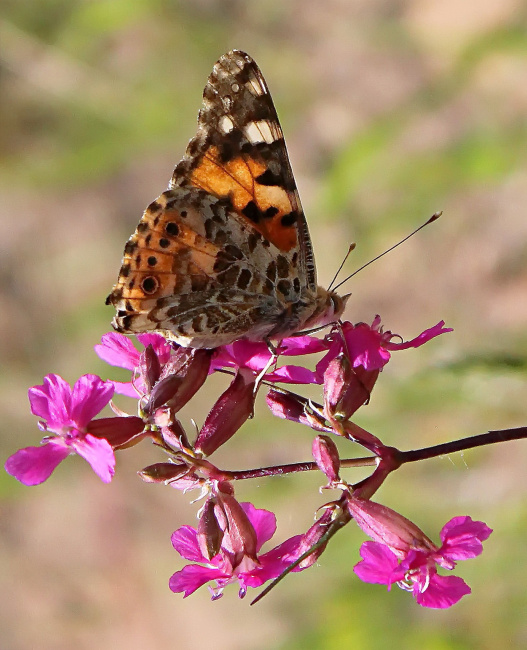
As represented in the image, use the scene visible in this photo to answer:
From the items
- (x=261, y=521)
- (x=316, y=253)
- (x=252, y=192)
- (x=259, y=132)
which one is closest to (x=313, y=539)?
(x=261, y=521)

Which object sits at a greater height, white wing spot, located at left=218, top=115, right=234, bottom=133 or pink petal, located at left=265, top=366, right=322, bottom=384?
white wing spot, located at left=218, top=115, right=234, bottom=133

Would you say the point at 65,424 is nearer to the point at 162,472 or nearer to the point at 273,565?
the point at 162,472

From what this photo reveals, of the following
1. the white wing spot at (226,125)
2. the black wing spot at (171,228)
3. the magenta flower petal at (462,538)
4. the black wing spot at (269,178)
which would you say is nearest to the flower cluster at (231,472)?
the magenta flower petal at (462,538)

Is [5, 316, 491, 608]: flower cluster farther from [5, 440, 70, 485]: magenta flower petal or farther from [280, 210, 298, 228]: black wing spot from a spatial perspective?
[280, 210, 298, 228]: black wing spot

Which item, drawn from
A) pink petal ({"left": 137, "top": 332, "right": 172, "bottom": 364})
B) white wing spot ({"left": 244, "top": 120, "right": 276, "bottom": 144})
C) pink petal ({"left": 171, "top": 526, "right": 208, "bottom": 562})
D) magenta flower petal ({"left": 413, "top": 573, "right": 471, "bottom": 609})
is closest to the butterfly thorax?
pink petal ({"left": 137, "top": 332, "right": 172, "bottom": 364})

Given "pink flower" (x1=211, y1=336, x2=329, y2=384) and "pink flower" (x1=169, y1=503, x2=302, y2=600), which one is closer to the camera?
"pink flower" (x1=169, y1=503, x2=302, y2=600)
